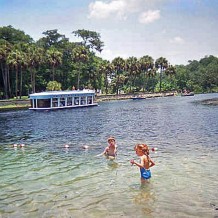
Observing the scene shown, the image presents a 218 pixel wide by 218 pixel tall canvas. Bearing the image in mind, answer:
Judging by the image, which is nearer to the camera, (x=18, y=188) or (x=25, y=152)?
(x=18, y=188)

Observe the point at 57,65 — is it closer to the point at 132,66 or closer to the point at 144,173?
the point at 132,66

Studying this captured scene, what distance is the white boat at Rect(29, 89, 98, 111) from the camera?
76750 mm

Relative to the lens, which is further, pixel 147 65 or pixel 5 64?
pixel 147 65

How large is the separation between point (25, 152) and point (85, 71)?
109m

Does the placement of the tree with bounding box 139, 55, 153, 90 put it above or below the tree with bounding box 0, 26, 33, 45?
below

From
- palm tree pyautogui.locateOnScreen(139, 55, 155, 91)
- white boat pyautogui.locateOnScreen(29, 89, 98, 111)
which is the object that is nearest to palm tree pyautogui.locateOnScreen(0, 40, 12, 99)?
white boat pyautogui.locateOnScreen(29, 89, 98, 111)

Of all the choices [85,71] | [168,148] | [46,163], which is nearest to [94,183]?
[46,163]

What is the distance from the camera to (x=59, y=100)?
7975 centimetres

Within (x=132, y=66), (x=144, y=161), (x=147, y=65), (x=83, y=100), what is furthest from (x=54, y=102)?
(x=147, y=65)

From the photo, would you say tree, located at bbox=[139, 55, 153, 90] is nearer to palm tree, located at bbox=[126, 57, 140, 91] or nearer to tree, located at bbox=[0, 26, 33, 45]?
palm tree, located at bbox=[126, 57, 140, 91]

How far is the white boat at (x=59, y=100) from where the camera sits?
76750mm

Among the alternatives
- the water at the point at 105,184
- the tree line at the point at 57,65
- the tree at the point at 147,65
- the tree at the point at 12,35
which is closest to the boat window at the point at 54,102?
the tree line at the point at 57,65

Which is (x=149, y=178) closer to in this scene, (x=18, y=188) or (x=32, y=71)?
(x=18, y=188)

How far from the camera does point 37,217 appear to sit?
443 inches
